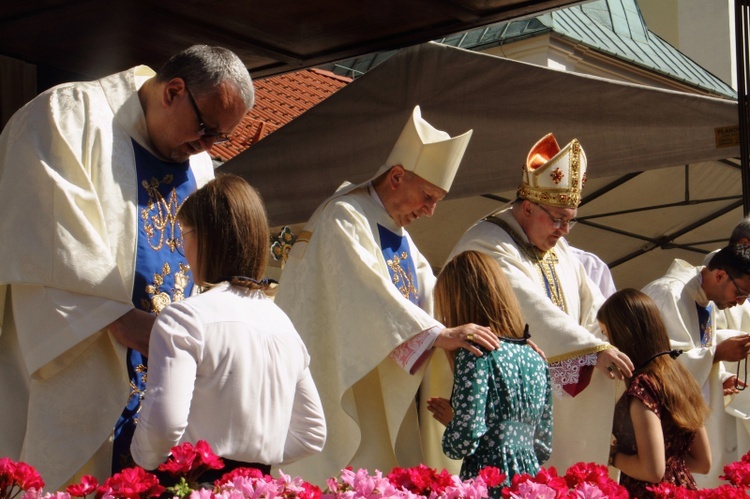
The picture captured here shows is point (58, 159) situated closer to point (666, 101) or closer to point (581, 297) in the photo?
point (581, 297)

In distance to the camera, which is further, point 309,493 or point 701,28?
point 701,28

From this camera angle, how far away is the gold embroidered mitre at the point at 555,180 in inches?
212

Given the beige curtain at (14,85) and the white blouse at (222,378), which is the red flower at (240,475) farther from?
the beige curtain at (14,85)

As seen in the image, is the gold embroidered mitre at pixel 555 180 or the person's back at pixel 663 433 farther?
the gold embroidered mitre at pixel 555 180

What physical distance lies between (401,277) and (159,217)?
132 cm

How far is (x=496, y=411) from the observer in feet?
13.0

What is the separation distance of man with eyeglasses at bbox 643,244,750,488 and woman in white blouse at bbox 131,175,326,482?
3538 millimetres

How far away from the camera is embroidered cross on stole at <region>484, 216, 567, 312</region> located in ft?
17.8

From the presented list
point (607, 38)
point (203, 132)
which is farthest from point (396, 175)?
point (607, 38)

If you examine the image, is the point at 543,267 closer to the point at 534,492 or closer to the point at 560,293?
the point at 560,293

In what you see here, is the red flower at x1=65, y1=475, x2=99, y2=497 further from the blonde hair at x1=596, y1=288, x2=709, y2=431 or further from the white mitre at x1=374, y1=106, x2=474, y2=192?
the blonde hair at x1=596, y1=288, x2=709, y2=431

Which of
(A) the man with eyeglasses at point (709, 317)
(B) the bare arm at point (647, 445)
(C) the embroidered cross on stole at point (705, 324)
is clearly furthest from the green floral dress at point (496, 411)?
(C) the embroidered cross on stole at point (705, 324)

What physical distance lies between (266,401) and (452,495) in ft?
1.74

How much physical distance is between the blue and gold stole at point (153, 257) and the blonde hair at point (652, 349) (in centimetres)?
186
